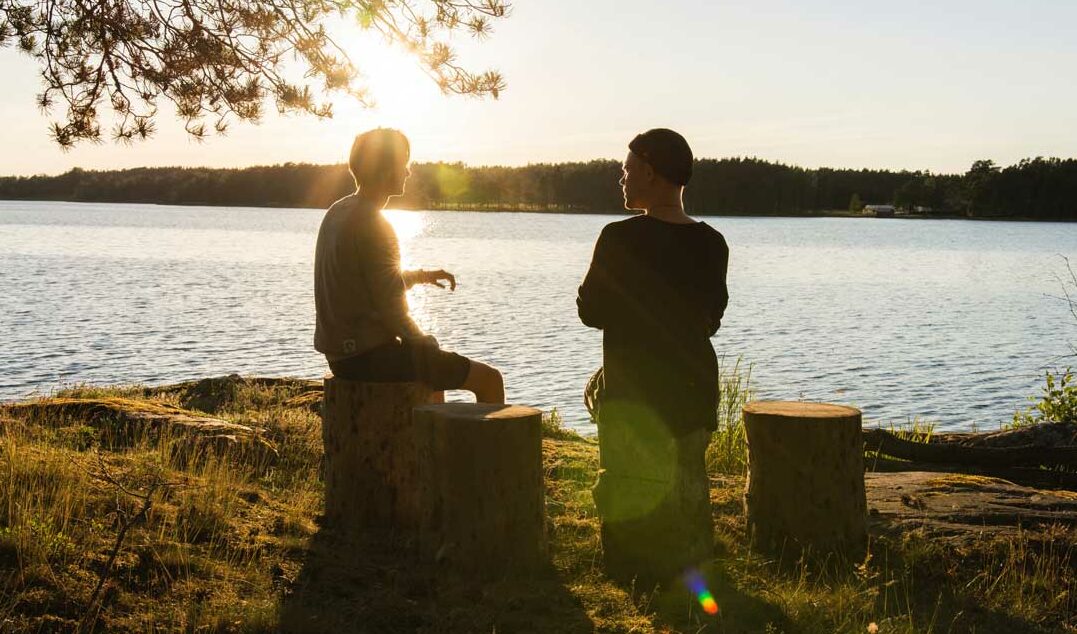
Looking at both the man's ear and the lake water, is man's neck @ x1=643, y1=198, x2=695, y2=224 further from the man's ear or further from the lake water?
the lake water

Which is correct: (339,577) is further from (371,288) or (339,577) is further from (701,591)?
(701,591)

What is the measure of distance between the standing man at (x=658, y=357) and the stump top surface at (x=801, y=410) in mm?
429

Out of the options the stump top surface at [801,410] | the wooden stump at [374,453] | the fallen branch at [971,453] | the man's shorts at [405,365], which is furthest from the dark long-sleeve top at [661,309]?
the fallen branch at [971,453]

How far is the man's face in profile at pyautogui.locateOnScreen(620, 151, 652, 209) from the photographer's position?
4.50 metres

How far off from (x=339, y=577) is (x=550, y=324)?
19516mm

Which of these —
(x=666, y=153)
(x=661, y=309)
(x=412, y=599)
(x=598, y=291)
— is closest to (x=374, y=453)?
(x=412, y=599)

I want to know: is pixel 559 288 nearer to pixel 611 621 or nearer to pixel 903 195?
pixel 611 621

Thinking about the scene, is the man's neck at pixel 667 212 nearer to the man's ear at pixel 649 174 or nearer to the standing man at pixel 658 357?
the standing man at pixel 658 357

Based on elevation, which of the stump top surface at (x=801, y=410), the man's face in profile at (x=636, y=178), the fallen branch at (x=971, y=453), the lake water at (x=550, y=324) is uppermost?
the man's face in profile at (x=636, y=178)

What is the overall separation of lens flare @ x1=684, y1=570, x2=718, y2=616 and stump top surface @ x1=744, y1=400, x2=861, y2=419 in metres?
0.95

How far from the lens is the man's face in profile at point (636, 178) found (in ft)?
14.8

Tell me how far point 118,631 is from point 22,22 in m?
5.19

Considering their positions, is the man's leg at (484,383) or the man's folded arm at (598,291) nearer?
the man's folded arm at (598,291)

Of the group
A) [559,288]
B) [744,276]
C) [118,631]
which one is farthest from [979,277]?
[118,631]
